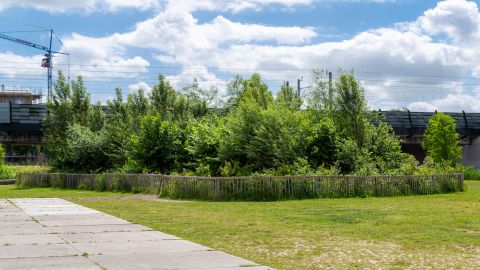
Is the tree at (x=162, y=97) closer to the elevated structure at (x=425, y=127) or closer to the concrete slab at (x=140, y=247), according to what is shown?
the concrete slab at (x=140, y=247)

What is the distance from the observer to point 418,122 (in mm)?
86000

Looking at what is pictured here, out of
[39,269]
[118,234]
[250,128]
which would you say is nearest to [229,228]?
[118,234]

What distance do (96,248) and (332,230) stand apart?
19.8 feet

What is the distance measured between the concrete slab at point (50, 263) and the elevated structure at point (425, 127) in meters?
74.5

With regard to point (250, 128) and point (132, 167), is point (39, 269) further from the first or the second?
point (132, 167)

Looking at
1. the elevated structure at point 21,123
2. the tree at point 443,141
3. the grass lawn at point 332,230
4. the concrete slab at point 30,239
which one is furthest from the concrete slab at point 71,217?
the elevated structure at point 21,123

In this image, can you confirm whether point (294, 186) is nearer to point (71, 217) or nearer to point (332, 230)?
point (71, 217)

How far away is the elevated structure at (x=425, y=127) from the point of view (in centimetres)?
8225

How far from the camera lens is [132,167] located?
3619 cm

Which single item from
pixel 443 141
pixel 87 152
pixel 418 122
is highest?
pixel 418 122

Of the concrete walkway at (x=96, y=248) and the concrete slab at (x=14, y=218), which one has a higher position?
A: the concrete walkway at (x=96, y=248)

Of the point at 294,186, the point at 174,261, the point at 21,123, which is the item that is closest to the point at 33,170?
the point at 21,123

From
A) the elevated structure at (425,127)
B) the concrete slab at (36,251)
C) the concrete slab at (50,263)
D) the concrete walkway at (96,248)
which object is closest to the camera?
the concrete slab at (50,263)

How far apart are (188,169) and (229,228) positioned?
19579 mm
